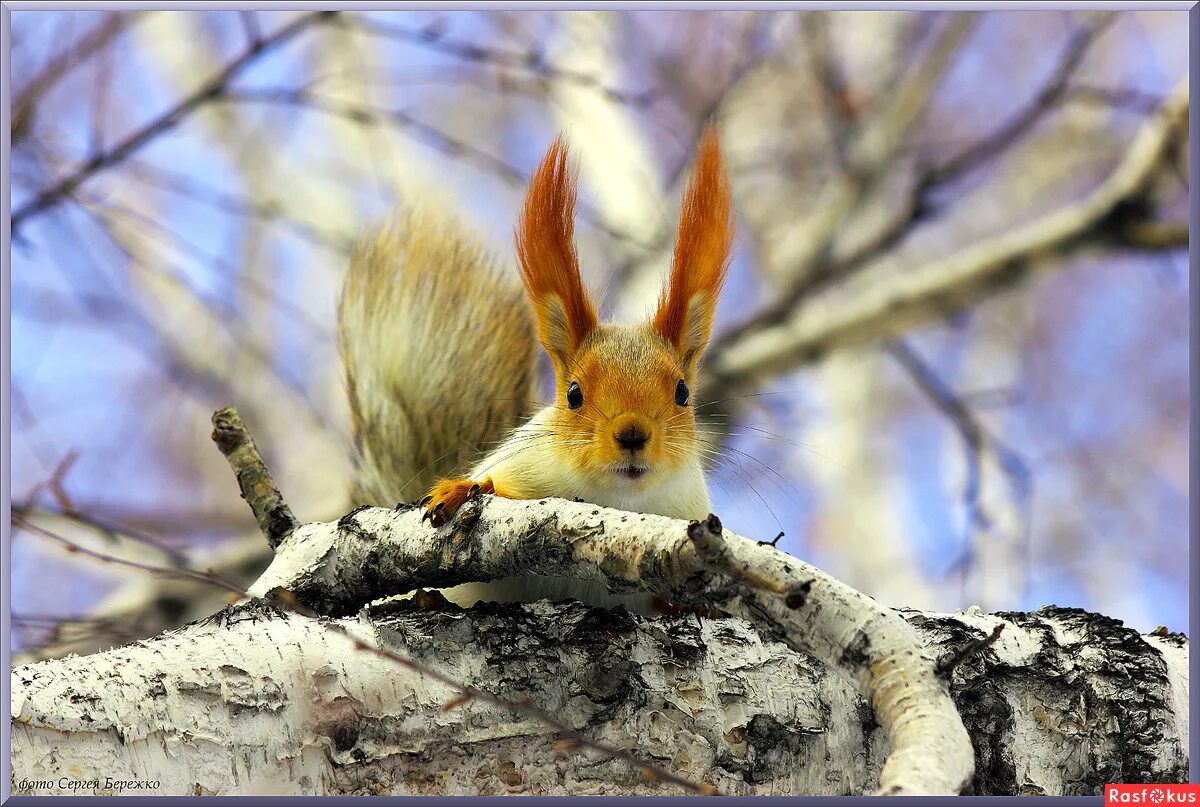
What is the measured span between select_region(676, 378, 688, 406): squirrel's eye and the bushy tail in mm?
353

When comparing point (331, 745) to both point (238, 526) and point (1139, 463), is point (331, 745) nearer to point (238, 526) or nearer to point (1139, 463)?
point (238, 526)

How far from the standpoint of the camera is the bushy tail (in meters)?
1.83

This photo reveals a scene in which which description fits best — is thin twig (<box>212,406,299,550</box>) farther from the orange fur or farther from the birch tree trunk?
the orange fur

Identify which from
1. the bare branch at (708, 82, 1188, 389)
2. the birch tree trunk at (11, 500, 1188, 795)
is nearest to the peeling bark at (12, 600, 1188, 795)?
the birch tree trunk at (11, 500, 1188, 795)

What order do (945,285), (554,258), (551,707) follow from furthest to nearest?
(945,285), (554,258), (551,707)

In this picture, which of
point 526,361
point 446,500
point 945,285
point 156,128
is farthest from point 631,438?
point 945,285

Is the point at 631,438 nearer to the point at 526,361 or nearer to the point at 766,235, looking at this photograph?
the point at 526,361

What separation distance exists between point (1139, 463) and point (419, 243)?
2669 millimetres

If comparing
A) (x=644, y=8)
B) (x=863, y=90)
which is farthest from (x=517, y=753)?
(x=863, y=90)

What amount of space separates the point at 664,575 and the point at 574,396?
547 mm

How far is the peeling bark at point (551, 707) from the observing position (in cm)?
104

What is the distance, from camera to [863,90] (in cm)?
362

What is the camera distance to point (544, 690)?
117cm

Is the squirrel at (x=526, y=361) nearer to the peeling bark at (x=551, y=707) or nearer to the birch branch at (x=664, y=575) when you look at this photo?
the birch branch at (x=664, y=575)
